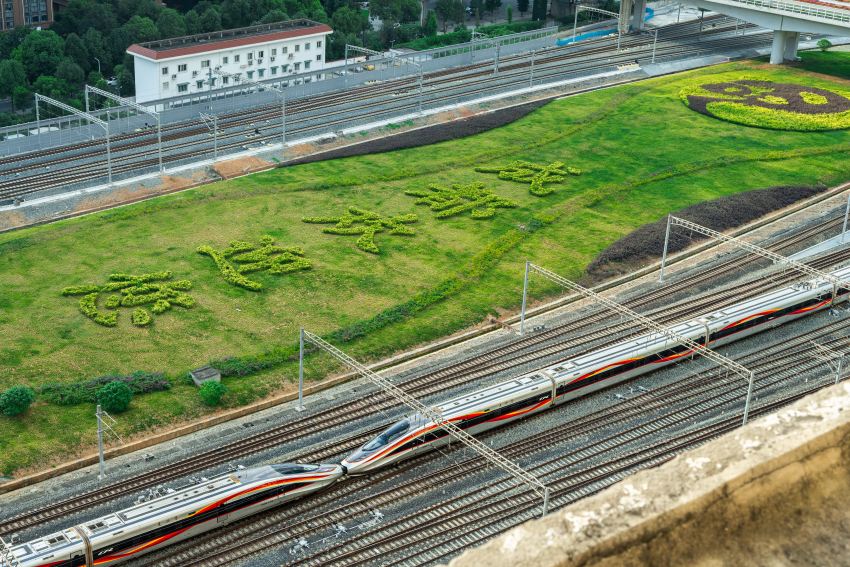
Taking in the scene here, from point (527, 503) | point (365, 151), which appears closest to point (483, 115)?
point (365, 151)

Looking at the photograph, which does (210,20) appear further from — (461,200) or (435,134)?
(461,200)

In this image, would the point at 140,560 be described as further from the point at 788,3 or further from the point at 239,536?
the point at 788,3

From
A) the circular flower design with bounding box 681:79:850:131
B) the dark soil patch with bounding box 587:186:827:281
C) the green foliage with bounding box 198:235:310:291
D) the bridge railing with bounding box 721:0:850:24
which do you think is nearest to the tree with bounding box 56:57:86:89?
the green foliage with bounding box 198:235:310:291

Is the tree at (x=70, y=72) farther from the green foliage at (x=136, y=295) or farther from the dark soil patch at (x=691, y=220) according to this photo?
the dark soil patch at (x=691, y=220)

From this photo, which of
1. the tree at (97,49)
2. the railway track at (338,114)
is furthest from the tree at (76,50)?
the railway track at (338,114)

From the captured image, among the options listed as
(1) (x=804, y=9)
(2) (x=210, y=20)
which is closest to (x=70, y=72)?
(2) (x=210, y=20)

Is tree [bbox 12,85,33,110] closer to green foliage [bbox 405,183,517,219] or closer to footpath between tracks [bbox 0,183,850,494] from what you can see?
green foliage [bbox 405,183,517,219]

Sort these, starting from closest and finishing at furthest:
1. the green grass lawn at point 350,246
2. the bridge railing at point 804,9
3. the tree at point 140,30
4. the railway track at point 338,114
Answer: the green grass lawn at point 350,246
the railway track at point 338,114
the bridge railing at point 804,9
the tree at point 140,30
